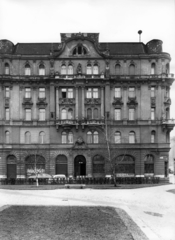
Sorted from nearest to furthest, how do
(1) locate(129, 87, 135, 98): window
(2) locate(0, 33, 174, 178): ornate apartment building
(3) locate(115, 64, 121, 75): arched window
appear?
1. (2) locate(0, 33, 174, 178): ornate apartment building
2. (1) locate(129, 87, 135, 98): window
3. (3) locate(115, 64, 121, 75): arched window

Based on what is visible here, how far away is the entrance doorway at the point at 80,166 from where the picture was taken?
55969 mm

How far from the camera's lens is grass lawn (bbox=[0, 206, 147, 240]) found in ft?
44.6

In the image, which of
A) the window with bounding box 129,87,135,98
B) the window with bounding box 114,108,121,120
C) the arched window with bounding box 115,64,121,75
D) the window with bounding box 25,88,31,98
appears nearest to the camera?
the window with bounding box 114,108,121,120

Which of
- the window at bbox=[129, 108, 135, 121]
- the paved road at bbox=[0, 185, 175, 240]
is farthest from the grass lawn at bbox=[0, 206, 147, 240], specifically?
the window at bbox=[129, 108, 135, 121]

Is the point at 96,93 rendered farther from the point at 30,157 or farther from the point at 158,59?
the point at 30,157

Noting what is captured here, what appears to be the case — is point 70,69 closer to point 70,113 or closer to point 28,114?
point 70,113

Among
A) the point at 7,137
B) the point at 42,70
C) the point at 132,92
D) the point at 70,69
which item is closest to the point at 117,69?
the point at 132,92

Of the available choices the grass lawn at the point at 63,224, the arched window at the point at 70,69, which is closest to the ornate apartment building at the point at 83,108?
the arched window at the point at 70,69

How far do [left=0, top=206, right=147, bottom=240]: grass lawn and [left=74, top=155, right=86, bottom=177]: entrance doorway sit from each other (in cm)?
3450

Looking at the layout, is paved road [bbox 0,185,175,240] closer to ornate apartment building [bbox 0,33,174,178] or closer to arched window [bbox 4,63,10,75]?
ornate apartment building [bbox 0,33,174,178]

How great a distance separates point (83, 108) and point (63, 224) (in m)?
40.6

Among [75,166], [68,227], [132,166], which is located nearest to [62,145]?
[75,166]

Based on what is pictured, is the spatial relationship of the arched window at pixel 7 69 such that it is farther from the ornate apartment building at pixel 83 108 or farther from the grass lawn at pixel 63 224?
the grass lawn at pixel 63 224

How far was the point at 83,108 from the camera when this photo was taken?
56.0 m
